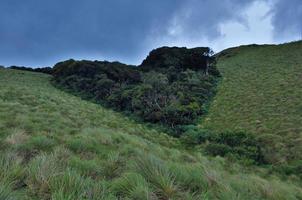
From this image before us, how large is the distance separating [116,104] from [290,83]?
1364cm

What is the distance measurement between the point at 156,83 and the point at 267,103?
8594 mm

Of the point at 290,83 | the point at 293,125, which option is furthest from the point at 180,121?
the point at 290,83

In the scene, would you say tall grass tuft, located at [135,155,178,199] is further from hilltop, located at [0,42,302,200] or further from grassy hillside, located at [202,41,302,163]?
grassy hillside, located at [202,41,302,163]

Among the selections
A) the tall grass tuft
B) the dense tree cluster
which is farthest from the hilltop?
the dense tree cluster

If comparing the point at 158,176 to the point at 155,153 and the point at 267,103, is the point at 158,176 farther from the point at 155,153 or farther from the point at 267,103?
the point at 267,103

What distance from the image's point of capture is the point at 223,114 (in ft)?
76.8

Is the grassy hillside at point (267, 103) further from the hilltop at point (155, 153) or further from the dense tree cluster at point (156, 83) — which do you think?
the dense tree cluster at point (156, 83)

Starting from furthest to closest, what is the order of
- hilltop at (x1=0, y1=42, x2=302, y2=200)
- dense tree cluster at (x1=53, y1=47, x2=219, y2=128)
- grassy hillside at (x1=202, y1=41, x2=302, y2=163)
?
Result: dense tree cluster at (x1=53, y1=47, x2=219, y2=128) → grassy hillside at (x1=202, y1=41, x2=302, y2=163) → hilltop at (x1=0, y1=42, x2=302, y2=200)

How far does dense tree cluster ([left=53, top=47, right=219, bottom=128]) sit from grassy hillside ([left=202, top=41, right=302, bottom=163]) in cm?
155

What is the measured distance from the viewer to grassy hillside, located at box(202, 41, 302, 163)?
16.2 meters

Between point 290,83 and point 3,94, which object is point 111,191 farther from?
point 290,83

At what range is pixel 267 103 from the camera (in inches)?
961

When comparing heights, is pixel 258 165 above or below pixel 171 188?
below

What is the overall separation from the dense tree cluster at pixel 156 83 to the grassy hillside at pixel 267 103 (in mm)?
1554
